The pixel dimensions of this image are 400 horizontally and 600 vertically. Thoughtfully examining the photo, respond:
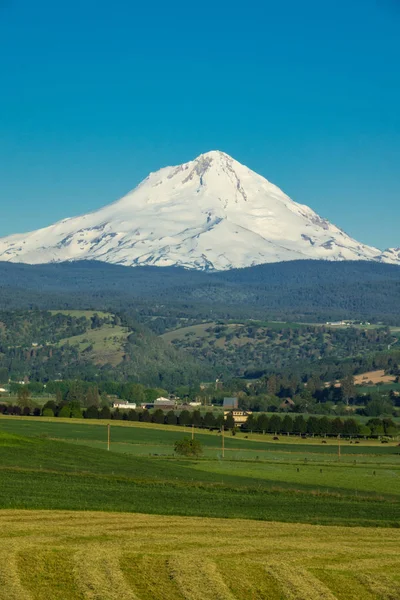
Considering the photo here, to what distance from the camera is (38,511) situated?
145ft

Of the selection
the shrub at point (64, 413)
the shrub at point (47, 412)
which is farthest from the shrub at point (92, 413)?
the shrub at point (47, 412)

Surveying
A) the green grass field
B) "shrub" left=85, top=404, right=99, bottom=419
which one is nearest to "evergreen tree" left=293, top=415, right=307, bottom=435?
"shrub" left=85, top=404, right=99, bottom=419

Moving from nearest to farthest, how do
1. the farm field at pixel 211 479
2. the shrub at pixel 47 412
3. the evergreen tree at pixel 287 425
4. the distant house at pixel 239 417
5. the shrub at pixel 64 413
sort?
the farm field at pixel 211 479 → the evergreen tree at pixel 287 425 → the shrub at pixel 47 412 → the shrub at pixel 64 413 → the distant house at pixel 239 417

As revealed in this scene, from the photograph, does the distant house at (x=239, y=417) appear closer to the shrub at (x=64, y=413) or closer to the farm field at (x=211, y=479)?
the shrub at (x=64, y=413)

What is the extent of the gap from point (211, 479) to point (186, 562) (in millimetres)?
40672

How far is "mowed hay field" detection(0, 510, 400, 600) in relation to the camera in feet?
96.6

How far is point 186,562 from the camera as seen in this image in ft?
107

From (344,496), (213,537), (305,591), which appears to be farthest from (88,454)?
(305,591)

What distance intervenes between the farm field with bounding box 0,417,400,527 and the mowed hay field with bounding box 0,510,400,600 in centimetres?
647

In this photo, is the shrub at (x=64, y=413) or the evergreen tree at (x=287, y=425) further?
the shrub at (x=64, y=413)

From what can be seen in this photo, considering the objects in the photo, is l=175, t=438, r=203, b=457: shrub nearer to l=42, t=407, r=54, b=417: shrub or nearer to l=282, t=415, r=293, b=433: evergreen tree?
l=282, t=415, r=293, b=433: evergreen tree

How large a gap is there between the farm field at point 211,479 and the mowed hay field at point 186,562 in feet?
21.2

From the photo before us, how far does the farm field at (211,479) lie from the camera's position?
49.3 metres

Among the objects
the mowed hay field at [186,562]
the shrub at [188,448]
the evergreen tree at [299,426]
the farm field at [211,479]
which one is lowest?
the mowed hay field at [186,562]
